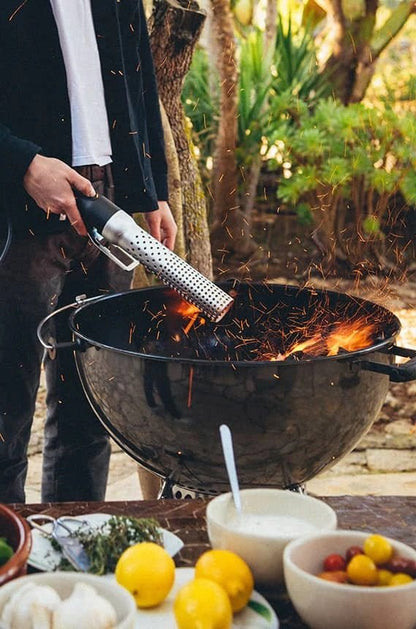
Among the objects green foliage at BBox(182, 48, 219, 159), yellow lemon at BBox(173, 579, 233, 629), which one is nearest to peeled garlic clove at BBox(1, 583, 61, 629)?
yellow lemon at BBox(173, 579, 233, 629)

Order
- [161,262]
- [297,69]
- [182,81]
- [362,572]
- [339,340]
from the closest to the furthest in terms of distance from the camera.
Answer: [362,572] < [161,262] < [339,340] < [182,81] < [297,69]

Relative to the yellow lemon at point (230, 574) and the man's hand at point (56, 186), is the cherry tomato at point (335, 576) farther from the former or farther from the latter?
the man's hand at point (56, 186)

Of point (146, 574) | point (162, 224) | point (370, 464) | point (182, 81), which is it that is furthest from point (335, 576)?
point (370, 464)

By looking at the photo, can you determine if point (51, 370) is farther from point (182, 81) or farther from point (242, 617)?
point (242, 617)

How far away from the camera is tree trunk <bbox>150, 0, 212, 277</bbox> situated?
2.73 m

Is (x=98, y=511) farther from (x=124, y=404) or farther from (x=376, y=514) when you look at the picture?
(x=376, y=514)

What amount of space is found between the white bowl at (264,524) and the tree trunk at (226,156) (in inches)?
144

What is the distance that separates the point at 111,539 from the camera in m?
1.27

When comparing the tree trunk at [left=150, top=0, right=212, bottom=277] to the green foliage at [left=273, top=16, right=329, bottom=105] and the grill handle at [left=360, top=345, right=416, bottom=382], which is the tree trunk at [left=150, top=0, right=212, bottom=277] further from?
the green foliage at [left=273, top=16, right=329, bottom=105]

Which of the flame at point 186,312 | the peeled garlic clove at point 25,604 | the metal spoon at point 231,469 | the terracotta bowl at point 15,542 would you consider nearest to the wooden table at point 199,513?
the metal spoon at point 231,469

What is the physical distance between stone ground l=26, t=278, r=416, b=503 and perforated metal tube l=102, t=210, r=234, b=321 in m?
1.39

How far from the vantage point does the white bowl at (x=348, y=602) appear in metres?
1.03

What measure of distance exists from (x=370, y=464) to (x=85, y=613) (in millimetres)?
2709

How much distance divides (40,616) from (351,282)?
17.7 feet
